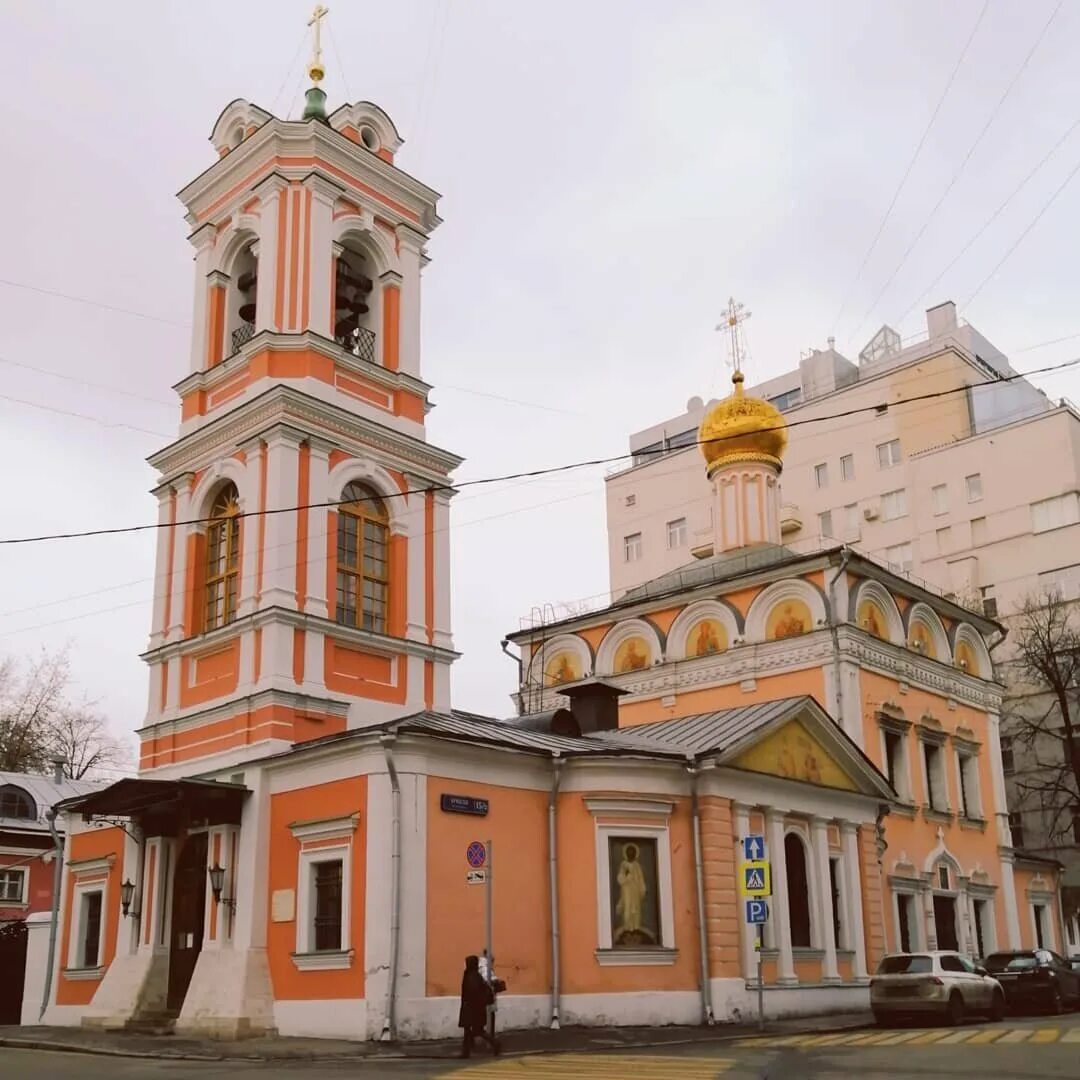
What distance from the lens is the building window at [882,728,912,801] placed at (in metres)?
29.8

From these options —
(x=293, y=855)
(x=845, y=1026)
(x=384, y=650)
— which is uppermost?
(x=384, y=650)

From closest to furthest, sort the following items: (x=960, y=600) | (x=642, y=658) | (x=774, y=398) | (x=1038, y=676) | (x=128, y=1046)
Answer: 1. (x=128, y=1046)
2. (x=642, y=658)
3. (x=1038, y=676)
4. (x=960, y=600)
5. (x=774, y=398)

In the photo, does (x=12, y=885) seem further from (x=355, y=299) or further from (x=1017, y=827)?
(x=1017, y=827)

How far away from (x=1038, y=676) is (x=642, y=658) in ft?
53.4

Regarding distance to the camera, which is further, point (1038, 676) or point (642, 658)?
point (1038, 676)

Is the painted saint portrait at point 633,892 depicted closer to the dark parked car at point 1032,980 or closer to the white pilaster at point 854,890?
the white pilaster at point 854,890

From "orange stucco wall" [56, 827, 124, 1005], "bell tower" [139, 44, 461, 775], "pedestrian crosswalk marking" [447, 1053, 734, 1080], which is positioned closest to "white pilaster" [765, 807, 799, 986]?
"bell tower" [139, 44, 461, 775]

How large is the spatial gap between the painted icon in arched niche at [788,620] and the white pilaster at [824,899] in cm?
786

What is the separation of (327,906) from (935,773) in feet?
59.6

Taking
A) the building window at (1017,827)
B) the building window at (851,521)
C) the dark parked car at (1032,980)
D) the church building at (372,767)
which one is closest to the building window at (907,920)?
the church building at (372,767)

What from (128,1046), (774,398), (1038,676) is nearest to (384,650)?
(128,1046)

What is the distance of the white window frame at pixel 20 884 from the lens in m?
37.2

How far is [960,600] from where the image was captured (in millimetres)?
47344

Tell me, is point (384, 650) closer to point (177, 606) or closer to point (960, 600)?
point (177, 606)
